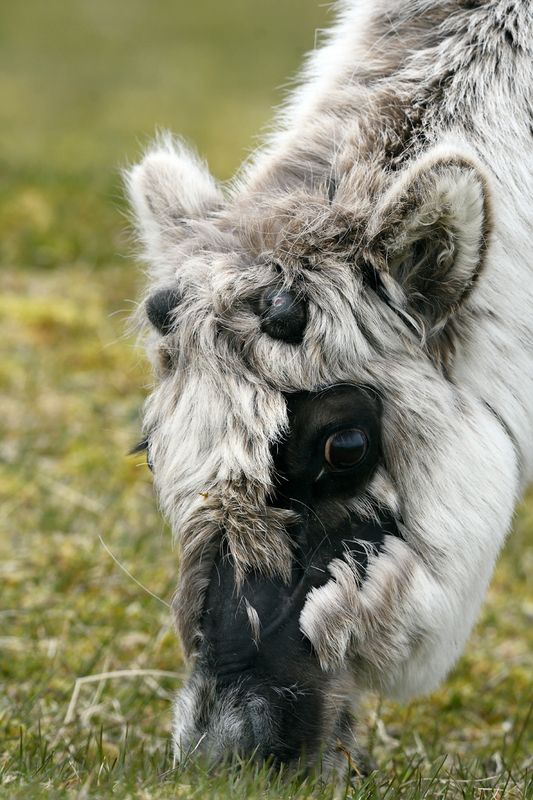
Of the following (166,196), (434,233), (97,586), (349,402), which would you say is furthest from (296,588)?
(97,586)

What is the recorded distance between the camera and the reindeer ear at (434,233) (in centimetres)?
361

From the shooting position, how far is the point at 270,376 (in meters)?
3.76

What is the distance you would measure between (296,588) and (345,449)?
0.50 metres

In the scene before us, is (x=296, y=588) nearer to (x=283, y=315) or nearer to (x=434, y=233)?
(x=283, y=315)

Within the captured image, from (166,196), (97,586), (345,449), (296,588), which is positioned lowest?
(296,588)

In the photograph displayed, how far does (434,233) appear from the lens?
3.77 metres

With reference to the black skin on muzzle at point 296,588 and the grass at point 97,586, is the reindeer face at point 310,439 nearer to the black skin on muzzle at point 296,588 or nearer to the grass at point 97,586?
the black skin on muzzle at point 296,588

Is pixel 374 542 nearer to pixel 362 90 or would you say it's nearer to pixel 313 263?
pixel 313 263

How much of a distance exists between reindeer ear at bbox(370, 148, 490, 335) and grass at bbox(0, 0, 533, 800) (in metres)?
1.29

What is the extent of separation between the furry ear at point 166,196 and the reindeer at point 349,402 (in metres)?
0.18

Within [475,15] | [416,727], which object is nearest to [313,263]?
[475,15]

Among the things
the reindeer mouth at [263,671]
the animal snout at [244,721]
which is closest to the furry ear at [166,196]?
the reindeer mouth at [263,671]

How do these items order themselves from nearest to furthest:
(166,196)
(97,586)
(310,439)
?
(310,439) → (166,196) → (97,586)

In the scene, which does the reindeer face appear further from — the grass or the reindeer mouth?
the grass
